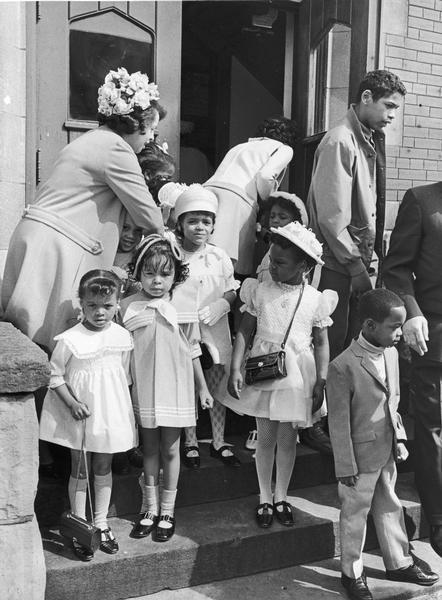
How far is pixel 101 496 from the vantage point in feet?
12.0

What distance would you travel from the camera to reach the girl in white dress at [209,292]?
167 inches

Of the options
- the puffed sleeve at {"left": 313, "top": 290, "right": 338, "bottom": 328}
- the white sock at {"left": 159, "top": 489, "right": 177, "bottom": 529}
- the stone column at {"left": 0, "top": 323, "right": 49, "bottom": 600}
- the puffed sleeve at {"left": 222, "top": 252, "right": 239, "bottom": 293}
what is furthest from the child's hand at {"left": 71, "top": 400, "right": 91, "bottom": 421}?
the puffed sleeve at {"left": 313, "top": 290, "right": 338, "bottom": 328}

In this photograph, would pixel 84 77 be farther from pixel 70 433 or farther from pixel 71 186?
pixel 70 433

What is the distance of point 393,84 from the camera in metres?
4.57

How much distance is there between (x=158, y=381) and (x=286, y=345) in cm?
72

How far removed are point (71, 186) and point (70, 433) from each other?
118 centimetres

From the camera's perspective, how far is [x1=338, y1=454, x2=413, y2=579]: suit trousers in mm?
3740

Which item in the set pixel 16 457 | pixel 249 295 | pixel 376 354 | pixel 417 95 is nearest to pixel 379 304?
pixel 376 354

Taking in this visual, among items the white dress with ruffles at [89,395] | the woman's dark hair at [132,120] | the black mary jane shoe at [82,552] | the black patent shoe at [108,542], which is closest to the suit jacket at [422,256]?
the woman's dark hair at [132,120]

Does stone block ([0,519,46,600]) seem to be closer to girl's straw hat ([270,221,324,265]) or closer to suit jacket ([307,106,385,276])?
girl's straw hat ([270,221,324,265])

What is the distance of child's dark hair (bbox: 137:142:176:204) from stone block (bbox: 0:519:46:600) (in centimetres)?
238

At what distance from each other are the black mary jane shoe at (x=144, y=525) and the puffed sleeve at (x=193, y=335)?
817 mm

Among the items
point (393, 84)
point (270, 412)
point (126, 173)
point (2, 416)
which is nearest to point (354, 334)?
point (270, 412)

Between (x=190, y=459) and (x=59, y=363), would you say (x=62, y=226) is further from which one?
(x=190, y=459)
